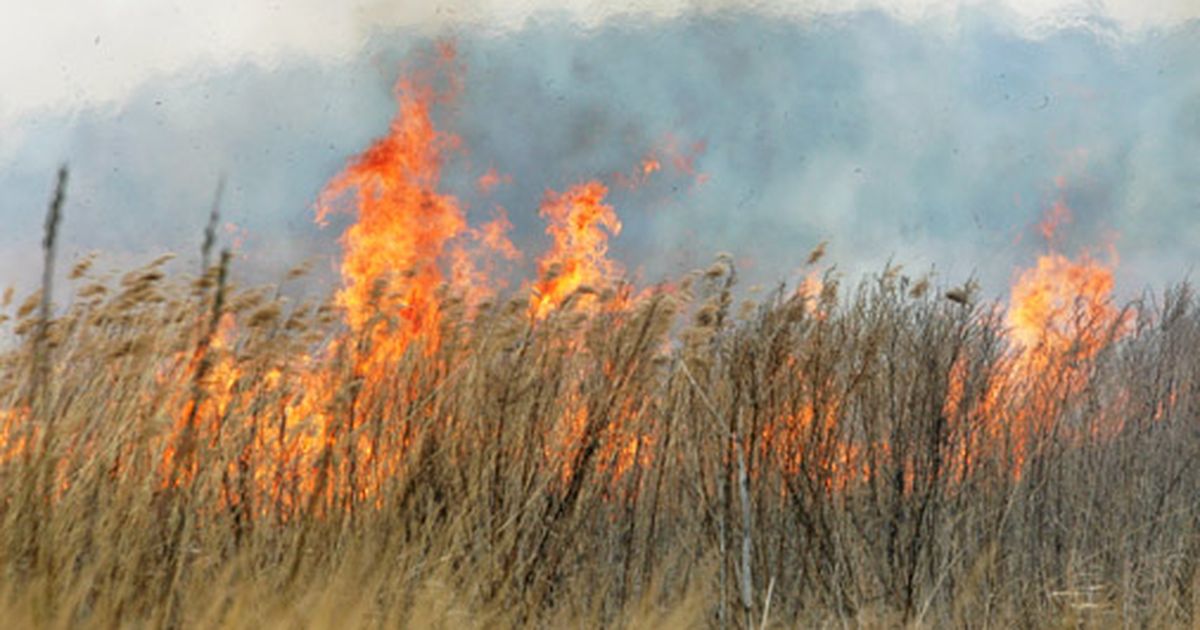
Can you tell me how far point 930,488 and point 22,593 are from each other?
167 inches

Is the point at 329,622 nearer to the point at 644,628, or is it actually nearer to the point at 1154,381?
the point at 644,628

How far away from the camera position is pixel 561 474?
4.45m

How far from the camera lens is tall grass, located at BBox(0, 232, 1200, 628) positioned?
10.9ft

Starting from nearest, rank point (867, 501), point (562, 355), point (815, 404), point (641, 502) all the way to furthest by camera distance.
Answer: point (562, 355), point (641, 502), point (815, 404), point (867, 501)

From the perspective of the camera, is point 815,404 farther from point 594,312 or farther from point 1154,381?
point 1154,381

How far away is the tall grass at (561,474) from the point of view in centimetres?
333

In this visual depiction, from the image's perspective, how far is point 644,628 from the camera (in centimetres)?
388

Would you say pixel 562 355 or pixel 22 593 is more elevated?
pixel 562 355

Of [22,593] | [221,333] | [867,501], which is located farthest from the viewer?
[867,501]

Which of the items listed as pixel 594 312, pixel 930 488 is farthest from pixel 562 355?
pixel 930 488

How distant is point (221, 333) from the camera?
4.18 metres

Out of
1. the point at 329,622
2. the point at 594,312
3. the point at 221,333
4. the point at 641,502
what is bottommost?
the point at 329,622

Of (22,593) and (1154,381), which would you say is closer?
(22,593)

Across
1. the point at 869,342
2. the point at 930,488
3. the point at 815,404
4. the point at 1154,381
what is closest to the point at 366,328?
the point at 815,404
